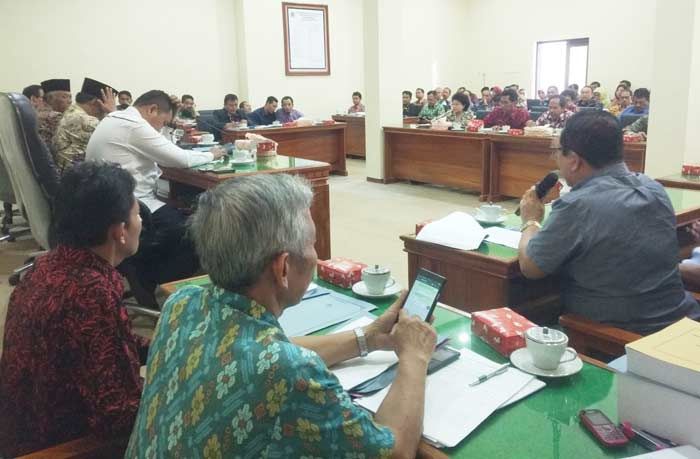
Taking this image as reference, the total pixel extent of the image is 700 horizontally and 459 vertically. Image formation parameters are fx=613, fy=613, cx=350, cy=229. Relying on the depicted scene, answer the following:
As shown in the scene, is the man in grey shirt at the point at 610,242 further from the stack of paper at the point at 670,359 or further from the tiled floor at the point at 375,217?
the tiled floor at the point at 375,217

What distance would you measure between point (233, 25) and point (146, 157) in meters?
7.65

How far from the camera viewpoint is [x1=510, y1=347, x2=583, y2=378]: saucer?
122 cm

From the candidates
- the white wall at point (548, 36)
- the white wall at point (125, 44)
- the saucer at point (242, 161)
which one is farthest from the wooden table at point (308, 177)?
the white wall at point (548, 36)

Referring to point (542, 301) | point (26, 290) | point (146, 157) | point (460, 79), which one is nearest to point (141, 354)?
point (26, 290)

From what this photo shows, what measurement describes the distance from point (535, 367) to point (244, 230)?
2.26 ft

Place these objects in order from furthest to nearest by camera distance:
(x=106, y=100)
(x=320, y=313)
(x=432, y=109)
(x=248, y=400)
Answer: (x=432, y=109)
(x=106, y=100)
(x=320, y=313)
(x=248, y=400)

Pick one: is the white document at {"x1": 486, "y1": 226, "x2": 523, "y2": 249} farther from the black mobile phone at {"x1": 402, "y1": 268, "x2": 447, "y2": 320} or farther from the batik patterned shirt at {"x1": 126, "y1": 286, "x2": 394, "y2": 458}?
the batik patterned shirt at {"x1": 126, "y1": 286, "x2": 394, "y2": 458}

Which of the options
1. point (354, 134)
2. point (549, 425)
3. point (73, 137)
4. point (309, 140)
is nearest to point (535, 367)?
point (549, 425)

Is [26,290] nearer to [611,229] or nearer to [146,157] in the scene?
[611,229]

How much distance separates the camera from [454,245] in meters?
2.04

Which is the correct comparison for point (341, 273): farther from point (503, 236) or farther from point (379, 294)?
point (503, 236)

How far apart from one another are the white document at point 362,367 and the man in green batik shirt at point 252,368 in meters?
0.16

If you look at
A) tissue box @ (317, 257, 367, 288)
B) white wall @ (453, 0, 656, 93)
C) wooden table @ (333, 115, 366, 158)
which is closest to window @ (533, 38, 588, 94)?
white wall @ (453, 0, 656, 93)

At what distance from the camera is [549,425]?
3.51 ft
